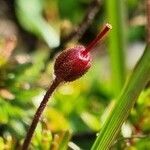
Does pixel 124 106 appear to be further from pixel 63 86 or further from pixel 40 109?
pixel 63 86

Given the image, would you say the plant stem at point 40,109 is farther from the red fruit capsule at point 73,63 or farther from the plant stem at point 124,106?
the plant stem at point 124,106

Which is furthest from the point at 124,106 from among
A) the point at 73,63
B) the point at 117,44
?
the point at 117,44

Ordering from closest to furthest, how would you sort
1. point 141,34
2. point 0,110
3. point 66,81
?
point 66,81 → point 0,110 → point 141,34

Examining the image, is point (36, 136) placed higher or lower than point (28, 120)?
lower

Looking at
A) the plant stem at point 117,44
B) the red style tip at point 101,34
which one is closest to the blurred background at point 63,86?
the plant stem at point 117,44

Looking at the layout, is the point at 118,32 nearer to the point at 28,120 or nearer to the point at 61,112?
the point at 61,112

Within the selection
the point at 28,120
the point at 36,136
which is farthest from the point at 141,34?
the point at 36,136
